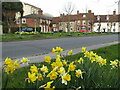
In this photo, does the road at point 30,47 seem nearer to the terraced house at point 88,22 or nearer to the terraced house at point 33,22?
the terraced house at point 33,22

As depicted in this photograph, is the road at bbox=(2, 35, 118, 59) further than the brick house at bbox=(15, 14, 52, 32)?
No

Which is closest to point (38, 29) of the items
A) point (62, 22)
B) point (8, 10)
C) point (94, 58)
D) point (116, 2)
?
point (8, 10)

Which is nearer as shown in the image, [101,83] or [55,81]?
[55,81]

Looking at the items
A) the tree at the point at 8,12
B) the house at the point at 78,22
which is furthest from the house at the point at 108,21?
the tree at the point at 8,12

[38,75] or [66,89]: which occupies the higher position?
[38,75]

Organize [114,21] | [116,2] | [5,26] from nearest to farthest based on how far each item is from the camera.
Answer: [116,2] → [5,26] → [114,21]

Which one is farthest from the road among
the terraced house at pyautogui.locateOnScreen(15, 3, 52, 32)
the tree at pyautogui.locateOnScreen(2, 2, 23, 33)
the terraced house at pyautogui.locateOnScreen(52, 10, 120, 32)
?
the terraced house at pyautogui.locateOnScreen(52, 10, 120, 32)

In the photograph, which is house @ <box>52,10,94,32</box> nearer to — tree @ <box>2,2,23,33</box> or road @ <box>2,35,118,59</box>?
tree @ <box>2,2,23,33</box>

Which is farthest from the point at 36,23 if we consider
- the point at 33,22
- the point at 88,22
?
the point at 88,22

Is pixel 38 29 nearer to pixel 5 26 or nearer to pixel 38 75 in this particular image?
pixel 5 26

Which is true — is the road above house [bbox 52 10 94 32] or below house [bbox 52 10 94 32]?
below

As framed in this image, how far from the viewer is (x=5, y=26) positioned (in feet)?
111

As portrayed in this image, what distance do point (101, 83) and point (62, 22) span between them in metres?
64.4

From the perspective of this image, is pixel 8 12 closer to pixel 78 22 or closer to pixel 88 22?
pixel 78 22
